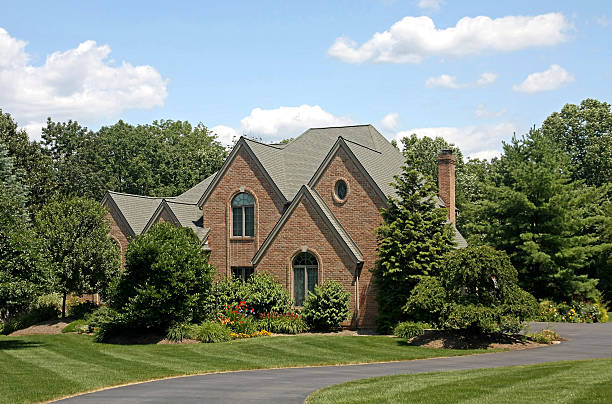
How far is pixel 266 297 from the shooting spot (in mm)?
32594

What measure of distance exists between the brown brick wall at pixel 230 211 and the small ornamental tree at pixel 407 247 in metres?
8.12

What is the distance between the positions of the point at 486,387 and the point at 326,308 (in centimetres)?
1702

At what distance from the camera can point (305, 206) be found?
33875mm

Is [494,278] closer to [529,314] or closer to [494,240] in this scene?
[529,314]

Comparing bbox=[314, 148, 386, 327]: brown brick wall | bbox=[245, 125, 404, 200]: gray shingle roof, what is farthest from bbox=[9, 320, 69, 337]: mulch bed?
bbox=[314, 148, 386, 327]: brown brick wall

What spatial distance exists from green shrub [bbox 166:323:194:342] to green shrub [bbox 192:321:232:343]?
0.82 feet

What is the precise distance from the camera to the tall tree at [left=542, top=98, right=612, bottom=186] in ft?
213

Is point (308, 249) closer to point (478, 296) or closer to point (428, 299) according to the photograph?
point (428, 299)

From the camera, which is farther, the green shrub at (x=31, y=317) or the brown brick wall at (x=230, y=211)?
the brown brick wall at (x=230, y=211)

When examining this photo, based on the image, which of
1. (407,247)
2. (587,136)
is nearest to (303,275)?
→ (407,247)

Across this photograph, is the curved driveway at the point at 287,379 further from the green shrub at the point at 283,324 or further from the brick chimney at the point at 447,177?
the brick chimney at the point at 447,177

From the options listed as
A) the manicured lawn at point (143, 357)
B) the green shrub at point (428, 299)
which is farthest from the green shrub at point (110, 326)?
the green shrub at point (428, 299)

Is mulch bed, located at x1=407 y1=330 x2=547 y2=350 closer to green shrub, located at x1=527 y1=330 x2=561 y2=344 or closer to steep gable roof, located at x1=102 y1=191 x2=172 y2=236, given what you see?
green shrub, located at x1=527 y1=330 x2=561 y2=344

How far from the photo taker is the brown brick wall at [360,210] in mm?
32594
